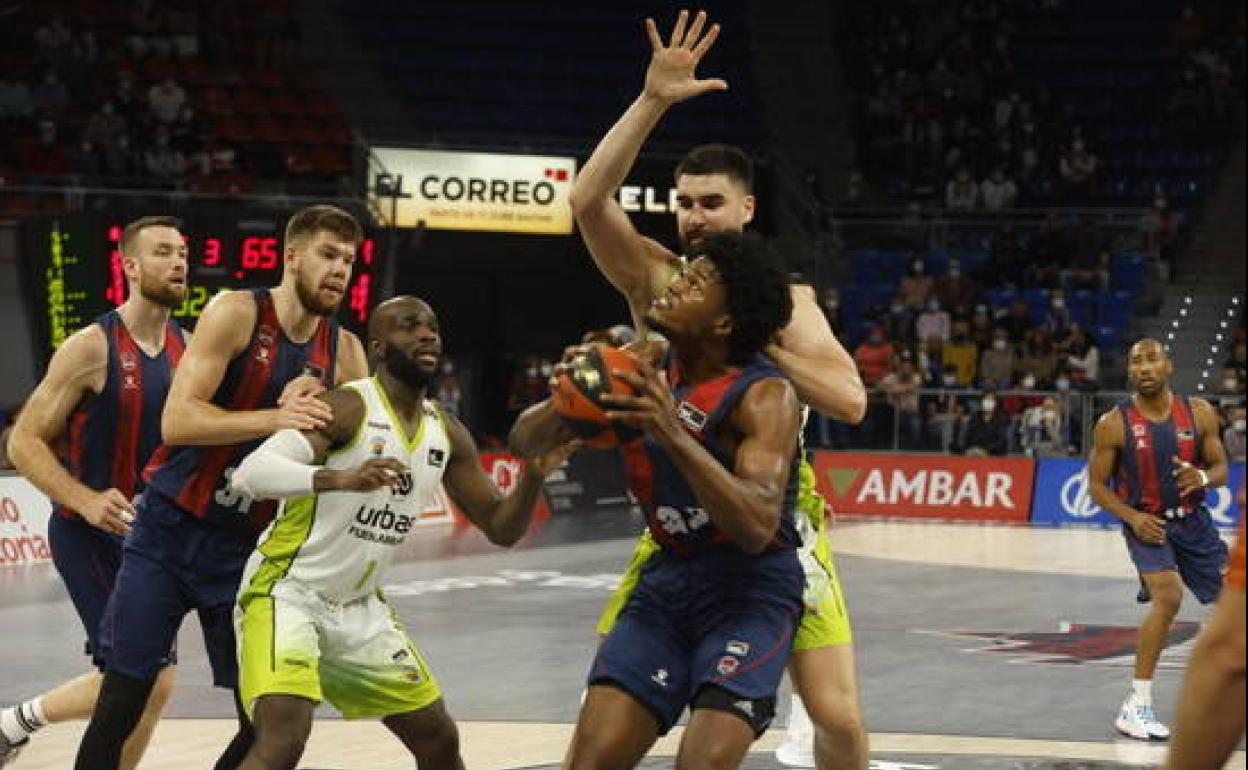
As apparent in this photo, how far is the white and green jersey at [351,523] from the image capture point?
20.1 ft

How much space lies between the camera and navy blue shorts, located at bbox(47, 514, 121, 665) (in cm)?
743

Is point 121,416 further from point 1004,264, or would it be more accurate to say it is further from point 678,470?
point 1004,264

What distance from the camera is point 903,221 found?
27.5 metres

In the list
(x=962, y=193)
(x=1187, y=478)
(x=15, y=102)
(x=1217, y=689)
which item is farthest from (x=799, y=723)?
(x=962, y=193)

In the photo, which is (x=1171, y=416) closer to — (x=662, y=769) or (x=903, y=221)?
(x=662, y=769)

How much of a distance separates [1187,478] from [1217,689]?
21.3ft

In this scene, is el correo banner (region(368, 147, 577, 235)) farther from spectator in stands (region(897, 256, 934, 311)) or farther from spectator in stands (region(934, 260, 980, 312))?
spectator in stands (region(934, 260, 980, 312))

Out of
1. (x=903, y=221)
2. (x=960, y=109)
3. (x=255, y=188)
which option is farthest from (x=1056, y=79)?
(x=255, y=188)

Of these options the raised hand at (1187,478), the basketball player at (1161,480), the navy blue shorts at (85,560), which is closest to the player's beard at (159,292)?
the navy blue shorts at (85,560)

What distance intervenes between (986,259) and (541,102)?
6.57 meters

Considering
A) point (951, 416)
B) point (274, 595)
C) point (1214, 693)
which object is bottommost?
point (951, 416)

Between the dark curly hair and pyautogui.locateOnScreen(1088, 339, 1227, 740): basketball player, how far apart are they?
525 cm

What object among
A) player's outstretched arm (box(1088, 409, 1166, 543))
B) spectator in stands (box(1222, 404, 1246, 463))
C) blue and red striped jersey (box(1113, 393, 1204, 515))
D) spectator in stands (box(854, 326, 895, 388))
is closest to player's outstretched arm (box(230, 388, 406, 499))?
player's outstretched arm (box(1088, 409, 1166, 543))

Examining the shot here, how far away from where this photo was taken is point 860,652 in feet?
41.4
